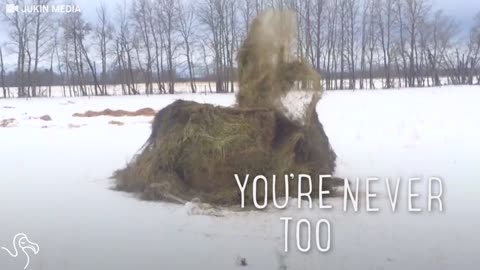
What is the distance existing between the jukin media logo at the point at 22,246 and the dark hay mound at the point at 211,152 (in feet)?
3.94

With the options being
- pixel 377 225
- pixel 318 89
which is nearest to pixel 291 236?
pixel 377 225

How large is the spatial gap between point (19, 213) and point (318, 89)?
5.77 feet

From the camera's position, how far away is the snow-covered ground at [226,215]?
2051mm

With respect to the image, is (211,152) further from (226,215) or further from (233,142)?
(226,215)

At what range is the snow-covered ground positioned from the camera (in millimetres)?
2051

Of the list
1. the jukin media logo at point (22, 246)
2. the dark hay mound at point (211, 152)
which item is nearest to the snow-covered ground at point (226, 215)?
the jukin media logo at point (22, 246)

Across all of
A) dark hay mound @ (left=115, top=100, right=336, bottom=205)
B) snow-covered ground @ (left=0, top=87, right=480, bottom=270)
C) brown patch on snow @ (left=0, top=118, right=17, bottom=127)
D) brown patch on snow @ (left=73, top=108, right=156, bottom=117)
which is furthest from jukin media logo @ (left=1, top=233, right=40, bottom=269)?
dark hay mound @ (left=115, top=100, right=336, bottom=205)

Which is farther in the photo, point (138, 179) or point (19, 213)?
point (138, 179)

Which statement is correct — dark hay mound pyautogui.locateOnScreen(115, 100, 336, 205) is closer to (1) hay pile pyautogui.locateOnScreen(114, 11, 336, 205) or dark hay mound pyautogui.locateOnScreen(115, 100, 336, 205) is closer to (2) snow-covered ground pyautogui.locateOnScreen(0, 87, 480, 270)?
(1) hay pile pyautogui.locateOnScreen(114, 11, 336, 205)

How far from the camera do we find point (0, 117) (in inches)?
91.7

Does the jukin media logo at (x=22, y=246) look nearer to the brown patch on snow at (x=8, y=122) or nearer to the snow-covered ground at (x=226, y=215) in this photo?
the snow-covered ground at (x=226, y=215)

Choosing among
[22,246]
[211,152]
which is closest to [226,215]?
[211,152]

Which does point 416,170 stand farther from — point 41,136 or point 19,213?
point 41,136

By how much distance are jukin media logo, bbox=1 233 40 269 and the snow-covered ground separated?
0.02m
